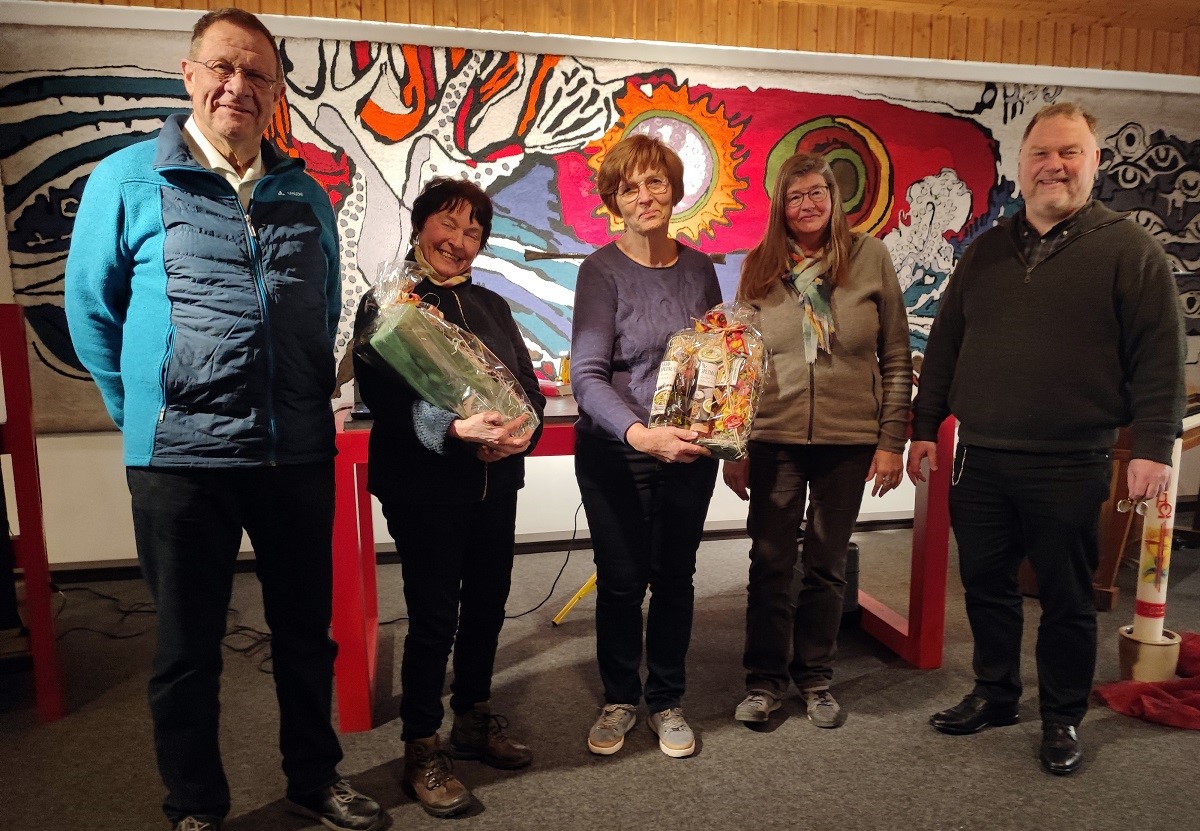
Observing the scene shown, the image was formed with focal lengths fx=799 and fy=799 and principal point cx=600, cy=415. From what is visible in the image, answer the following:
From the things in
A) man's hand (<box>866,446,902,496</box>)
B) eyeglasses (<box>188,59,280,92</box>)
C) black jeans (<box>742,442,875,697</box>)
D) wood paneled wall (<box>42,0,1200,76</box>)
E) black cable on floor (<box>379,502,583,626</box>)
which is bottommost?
black cable on floor (<box>379,502,583,626</box>)

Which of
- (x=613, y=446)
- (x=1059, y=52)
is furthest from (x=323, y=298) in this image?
(x=1059, y=52)

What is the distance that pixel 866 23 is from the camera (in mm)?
4148

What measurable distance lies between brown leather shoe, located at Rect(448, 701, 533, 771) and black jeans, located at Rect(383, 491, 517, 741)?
109mm

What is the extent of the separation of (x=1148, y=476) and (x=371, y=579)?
95.2 inches

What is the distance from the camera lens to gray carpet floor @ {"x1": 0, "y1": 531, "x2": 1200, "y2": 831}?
1.85m

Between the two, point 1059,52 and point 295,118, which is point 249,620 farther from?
point 1059,52

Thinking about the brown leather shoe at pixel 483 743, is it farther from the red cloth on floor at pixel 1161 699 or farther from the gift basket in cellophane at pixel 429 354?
the red cloth on floor at pixel 1161 699

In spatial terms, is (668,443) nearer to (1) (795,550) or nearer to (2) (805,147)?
(1) (795,550)

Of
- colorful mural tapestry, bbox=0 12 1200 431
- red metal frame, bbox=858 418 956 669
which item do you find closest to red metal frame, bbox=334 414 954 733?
red metal frame, bbox=858 418 956 669

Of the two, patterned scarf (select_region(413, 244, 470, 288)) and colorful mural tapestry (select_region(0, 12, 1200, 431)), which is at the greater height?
colorful mural tapestry (select_region(0, 12, 1200, 431))

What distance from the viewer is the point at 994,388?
2008 mm

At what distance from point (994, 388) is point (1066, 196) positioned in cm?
49

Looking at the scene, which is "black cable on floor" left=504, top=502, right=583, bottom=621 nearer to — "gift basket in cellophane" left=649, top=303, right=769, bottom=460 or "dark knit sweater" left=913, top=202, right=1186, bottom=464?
"gift basket in cellophane" left=649, top=303, right=769, bottom=460

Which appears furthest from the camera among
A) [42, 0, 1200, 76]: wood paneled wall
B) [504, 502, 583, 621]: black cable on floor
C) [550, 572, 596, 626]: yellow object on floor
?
[42, 0, 1200, 76]: wood paneled wall
